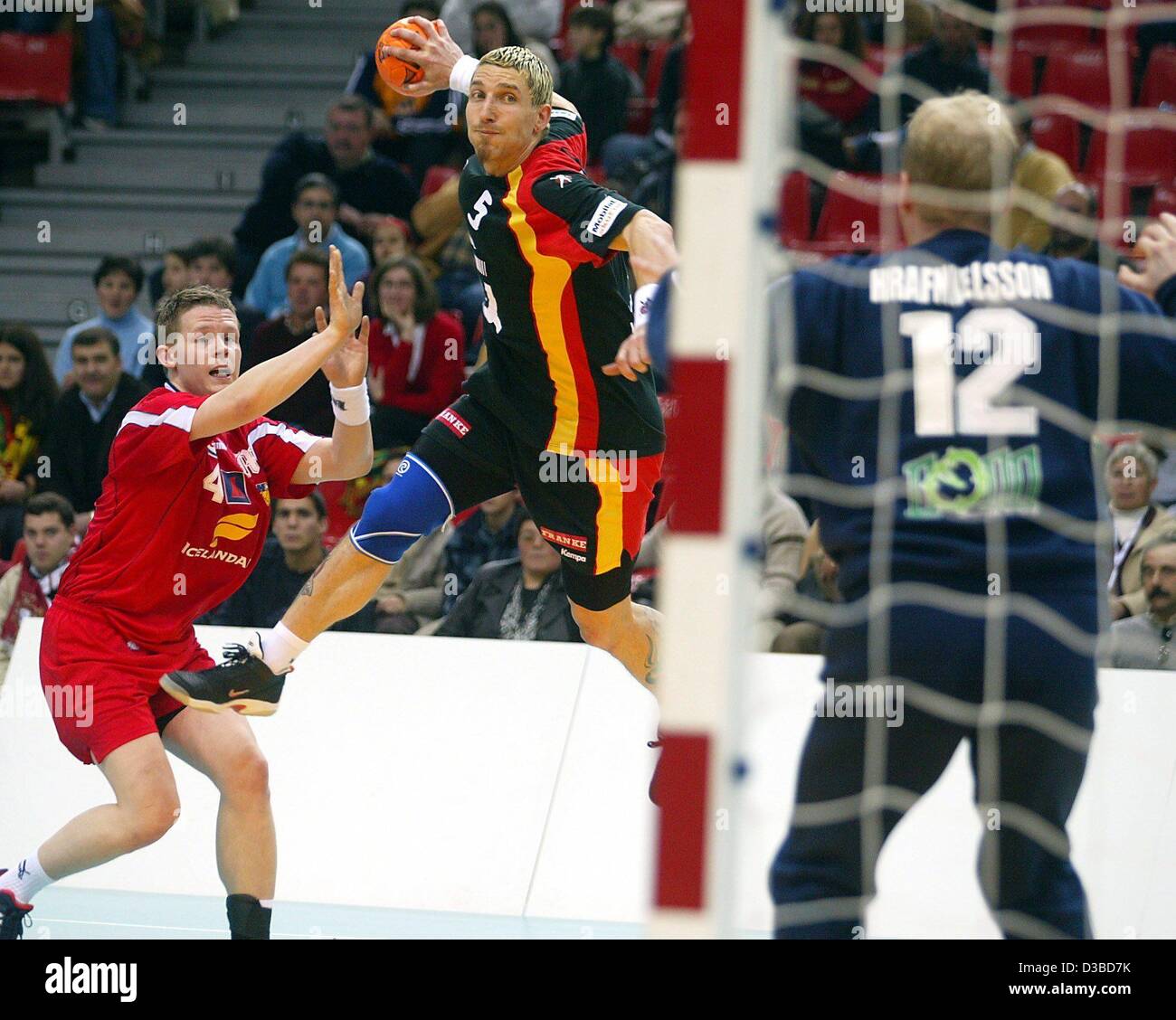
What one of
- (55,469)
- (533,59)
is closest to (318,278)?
(55,469)

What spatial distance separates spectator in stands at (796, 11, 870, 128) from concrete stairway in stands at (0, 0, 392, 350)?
3.15 m

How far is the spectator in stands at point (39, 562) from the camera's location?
7.17 meters

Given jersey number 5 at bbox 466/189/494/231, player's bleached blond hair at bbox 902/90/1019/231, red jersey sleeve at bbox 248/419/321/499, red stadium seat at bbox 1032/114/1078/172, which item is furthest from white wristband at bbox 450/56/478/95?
red stadium seat at bbox 1032/114/1078/172

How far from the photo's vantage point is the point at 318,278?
8133 millimetres

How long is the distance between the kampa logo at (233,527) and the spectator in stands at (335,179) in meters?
4.81

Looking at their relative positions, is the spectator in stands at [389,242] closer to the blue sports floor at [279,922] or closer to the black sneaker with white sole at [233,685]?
the blue sports floor at [279,922]

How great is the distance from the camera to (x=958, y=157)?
3213mm

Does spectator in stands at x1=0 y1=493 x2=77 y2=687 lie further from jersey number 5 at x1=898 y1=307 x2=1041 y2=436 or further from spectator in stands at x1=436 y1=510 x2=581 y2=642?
jersey number 5 at x1=898 y1=307 x2=1041 y2=436

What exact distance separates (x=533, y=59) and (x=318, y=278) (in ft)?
11.5

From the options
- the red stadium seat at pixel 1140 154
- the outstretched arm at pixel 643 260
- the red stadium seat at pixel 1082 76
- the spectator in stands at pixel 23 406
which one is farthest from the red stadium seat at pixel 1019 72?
the outstretched arm at pixel 643 260

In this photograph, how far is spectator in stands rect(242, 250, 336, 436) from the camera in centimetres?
786

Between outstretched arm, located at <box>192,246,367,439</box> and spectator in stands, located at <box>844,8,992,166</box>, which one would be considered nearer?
outstretched arm, located at <box>192,246,367,439</box>

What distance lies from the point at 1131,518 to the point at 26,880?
4.35m

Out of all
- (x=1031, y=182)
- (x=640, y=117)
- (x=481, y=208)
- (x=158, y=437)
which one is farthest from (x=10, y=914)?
(x=640, y=117)
